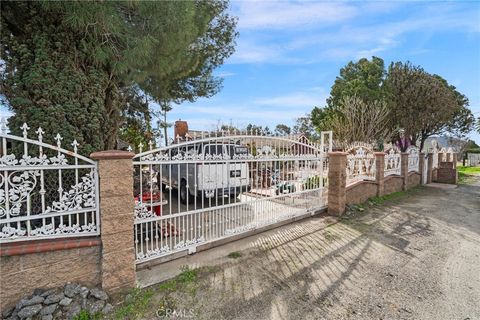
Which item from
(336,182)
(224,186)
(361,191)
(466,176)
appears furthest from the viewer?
(466,176)

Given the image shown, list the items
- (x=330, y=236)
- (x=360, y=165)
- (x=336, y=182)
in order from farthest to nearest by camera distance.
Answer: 1. (x=360, y=165)
2. (x=336, y=182)
3. (x=330, y=236)

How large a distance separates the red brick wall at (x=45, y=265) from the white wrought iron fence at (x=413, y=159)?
1184cm

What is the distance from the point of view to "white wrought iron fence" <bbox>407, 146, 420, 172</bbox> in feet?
34.6

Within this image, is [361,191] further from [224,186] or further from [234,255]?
[234,255]

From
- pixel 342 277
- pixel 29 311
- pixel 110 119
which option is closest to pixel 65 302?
pixel 29 311

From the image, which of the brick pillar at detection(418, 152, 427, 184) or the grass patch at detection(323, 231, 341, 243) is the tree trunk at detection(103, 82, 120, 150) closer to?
the grass patch at detection(323, 231, 341, 243)

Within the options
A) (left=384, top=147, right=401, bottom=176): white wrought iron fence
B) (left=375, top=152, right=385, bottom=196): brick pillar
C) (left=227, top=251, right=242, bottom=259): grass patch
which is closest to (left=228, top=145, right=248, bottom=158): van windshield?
(left=227, top=251, right=242, bottom=259): grass patch

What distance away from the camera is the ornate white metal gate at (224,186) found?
11.4 ft

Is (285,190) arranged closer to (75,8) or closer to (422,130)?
(75,8)

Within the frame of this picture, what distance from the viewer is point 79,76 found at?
3338mm

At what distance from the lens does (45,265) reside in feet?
8.18

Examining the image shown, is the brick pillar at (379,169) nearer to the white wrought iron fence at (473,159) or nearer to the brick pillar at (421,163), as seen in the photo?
the brick pillar at (421,163)

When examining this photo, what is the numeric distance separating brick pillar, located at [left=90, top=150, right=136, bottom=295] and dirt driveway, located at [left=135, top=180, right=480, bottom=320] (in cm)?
46

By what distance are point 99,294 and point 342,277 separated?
3.09 m
